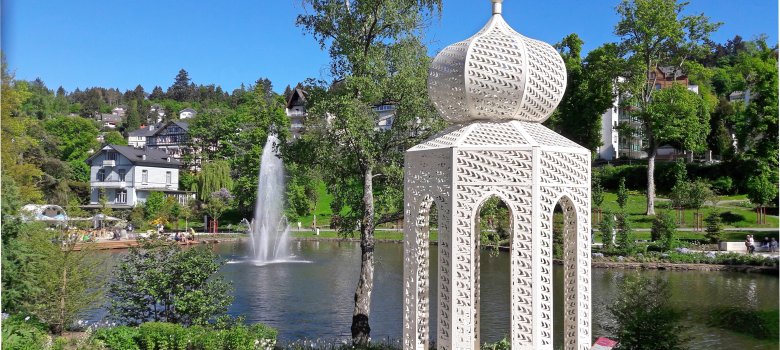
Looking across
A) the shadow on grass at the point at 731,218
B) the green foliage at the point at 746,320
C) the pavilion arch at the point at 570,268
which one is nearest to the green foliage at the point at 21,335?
the pavilion arch at the point at 570,268

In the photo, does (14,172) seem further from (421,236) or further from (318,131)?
(421,236)

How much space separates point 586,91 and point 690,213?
906 cm

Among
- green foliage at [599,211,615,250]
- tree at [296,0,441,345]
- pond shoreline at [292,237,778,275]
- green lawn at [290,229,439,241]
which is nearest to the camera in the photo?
tree at [296,0,441,345]

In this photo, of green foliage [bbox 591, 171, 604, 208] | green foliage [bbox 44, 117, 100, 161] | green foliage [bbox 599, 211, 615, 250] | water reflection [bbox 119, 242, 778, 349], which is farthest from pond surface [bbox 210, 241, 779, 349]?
green foliage [bbox 44, 117, 100, 161]

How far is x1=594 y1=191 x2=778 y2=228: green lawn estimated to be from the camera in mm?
33094

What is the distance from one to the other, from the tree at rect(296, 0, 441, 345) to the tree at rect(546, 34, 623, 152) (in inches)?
1012

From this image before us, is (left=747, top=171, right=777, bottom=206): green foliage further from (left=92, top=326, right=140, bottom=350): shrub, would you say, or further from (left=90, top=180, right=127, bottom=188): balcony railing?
(left=90, top=180, right=127, bottom=188): balcony railing

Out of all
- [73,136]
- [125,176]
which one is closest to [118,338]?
[125,176]

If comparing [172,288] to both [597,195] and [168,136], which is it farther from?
[168,136]

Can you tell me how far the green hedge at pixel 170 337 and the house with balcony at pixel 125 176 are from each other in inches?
1783

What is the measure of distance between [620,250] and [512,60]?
76.1ft

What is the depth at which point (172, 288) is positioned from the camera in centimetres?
1192

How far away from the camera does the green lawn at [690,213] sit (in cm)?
3309

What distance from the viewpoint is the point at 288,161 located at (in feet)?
42.3
